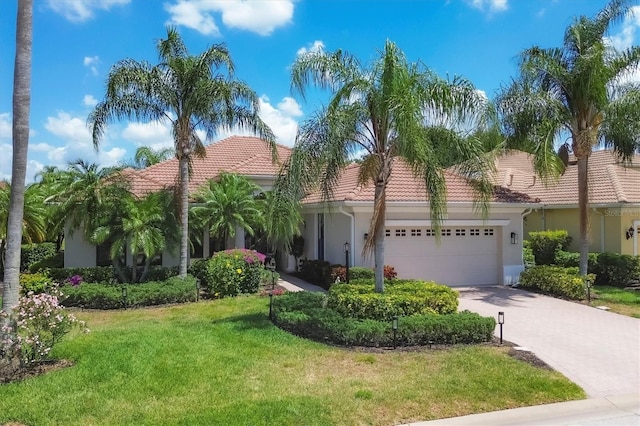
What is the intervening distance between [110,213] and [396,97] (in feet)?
32.4

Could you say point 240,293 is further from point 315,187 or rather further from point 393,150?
point 393,150

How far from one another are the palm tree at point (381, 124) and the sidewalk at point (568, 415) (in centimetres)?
444

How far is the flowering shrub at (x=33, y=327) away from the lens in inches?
282

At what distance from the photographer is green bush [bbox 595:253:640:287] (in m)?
16.6

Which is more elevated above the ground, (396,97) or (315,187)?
(396,97)

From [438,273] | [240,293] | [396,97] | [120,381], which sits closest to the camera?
[120,381]

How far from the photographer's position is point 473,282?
16891 mm

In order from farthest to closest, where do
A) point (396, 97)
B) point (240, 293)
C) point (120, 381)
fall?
point (240, 293)
point (396, 97)
point (120, 381)

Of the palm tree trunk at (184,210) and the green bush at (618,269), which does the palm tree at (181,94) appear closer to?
the palm tree trunk at (184,210)

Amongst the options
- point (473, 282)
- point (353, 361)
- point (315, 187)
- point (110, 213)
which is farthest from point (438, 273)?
Answer: point (110, 213)

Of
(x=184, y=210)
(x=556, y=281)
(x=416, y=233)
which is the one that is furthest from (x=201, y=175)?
(x=556, y=281)

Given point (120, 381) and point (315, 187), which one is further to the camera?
point (315, 187)

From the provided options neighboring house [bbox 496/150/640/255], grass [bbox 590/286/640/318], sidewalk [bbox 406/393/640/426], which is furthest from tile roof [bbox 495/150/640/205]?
sidewalk [bbox 406/393/640/426]

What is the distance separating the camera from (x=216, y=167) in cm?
2053
